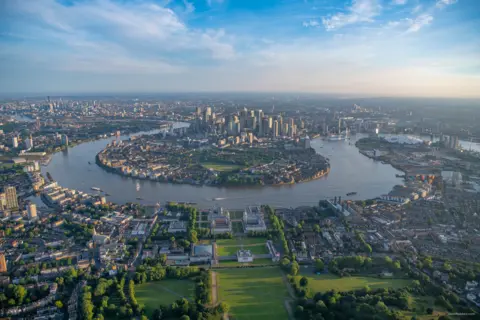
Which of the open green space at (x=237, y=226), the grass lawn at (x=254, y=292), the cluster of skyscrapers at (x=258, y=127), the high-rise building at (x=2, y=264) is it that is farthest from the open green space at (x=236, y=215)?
the cluster of skyscrapers at (x=258, y=127)

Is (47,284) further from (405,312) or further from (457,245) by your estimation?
(457,245)

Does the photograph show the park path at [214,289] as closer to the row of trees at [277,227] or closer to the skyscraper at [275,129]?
the row of trees at [277,227]

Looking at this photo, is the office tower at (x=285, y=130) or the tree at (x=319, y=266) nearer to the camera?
the tree at (x=319, y=266)

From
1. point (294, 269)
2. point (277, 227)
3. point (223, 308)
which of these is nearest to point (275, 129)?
point (277, 227)

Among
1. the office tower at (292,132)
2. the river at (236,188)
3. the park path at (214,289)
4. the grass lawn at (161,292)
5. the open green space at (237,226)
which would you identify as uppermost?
the office tower at (292,132)

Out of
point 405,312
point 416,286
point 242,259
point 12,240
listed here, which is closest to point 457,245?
point 416,286

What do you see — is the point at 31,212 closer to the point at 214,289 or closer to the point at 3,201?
the point at 3,201

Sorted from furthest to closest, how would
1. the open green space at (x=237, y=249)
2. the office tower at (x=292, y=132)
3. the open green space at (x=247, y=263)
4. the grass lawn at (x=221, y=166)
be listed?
1. the office tower at (x=292, y=132)
2. the grass lawn at (x=221, y=166)
3. the open green space at (x=237, y=249)
4. the open green space at (x=247, y=263)

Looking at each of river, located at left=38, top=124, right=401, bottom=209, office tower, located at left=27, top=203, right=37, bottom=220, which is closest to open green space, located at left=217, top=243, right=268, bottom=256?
river, located at left=38, top=124, right=401, bottom=209

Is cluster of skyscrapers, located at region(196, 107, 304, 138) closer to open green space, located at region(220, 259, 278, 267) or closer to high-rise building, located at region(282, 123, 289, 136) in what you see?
high-rise building, located at region(282, 123, 289, 136)
